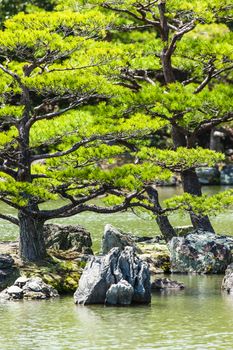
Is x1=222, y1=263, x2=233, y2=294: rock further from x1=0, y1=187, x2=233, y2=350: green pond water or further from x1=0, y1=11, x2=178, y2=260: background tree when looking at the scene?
x1=0, y1=11, x2=178, y2=260: background tree

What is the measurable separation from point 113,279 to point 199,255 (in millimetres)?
5543

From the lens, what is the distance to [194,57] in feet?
86.5

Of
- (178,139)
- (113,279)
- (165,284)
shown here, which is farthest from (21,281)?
(178,139)

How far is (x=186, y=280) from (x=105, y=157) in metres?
4.06

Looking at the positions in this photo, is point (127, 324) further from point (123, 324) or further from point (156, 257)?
point (156, 257)

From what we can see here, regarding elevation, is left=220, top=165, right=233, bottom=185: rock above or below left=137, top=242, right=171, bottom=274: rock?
above

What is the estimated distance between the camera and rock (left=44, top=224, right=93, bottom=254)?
2483 centimetres

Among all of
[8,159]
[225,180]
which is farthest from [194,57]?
[225,180]

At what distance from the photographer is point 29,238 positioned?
21.7 meters

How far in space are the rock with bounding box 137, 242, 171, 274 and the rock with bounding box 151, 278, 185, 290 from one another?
2113mm

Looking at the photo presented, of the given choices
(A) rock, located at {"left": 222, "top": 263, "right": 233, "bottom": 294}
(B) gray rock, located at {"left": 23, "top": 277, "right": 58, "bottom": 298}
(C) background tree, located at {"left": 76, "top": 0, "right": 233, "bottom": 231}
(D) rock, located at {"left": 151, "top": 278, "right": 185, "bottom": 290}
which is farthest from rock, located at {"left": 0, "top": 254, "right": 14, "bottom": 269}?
(C) background tree, located at {"left": 76, "top": 0, "right": 233, "bottom": 231}

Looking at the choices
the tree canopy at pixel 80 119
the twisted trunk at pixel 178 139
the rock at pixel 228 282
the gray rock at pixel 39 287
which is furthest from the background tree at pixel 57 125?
the twisted trunk at pixel 178 139

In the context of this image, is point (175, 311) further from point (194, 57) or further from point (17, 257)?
point (194, 57)

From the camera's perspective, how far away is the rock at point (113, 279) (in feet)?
62.2
